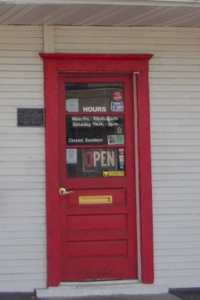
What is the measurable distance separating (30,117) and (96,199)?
45.6 inches

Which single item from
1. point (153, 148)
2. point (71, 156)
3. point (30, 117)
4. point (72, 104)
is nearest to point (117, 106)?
point (72, 104)

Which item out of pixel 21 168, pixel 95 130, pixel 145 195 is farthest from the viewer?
pixel 95 130

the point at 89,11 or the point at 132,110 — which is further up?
the point at 89,11

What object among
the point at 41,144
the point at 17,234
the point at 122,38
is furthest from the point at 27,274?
the point at 122,38

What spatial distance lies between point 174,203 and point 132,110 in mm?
1136

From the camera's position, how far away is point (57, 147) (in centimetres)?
652

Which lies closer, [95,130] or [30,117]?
[30,117]

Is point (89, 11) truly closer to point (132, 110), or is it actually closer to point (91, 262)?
point (132, 110)

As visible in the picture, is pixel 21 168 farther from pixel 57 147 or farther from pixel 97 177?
pixel 97 177

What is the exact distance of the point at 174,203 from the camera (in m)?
6.68

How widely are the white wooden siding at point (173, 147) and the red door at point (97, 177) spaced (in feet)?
0.95

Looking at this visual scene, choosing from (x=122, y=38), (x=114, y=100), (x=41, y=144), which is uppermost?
(x=122, y=38)

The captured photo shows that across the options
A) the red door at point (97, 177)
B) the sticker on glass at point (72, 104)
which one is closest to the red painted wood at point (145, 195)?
the red door at point (97, 177)

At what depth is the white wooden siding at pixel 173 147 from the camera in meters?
6.66
